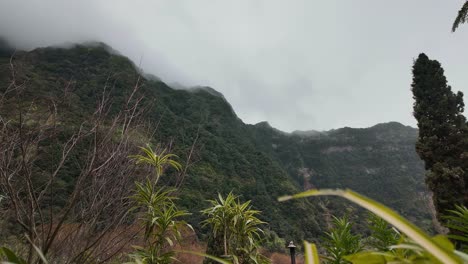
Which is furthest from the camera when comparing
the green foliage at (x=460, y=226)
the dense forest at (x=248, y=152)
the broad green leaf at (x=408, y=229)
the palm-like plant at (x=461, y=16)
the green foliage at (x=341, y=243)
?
the dense forest at (x=248, y=152)

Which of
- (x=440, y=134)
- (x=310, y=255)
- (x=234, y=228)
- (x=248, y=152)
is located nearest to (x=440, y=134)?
(x=440, y=134)

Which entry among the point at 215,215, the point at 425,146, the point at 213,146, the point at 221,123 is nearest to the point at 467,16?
the point at 425,146

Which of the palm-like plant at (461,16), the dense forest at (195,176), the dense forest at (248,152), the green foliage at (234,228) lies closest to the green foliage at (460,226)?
the dense forest at (195,176)

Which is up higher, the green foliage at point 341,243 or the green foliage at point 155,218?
the green foliage at point 341,243

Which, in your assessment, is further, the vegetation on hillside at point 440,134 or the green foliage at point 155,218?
the vegetation on hillside at point 440,134

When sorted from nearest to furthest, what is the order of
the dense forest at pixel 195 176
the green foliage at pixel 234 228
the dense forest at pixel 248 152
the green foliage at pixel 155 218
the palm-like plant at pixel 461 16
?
the dense forest at pixel 195 176, the green foliage at pixel 155 218, the green foliage at pixel 234 228, the palm-like plant at pixel 461 16, the dense forest at pixel 248 152

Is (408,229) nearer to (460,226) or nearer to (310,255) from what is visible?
(310,255)

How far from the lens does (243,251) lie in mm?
4602

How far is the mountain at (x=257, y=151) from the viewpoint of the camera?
35938 mm

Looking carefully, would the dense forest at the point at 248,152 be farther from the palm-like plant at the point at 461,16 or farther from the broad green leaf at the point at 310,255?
the palm-like plant at the point at 461,16

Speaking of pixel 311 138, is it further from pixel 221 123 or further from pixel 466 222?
pixel 466 222

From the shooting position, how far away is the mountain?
35.9 m

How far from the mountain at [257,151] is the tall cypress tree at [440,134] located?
9.99 metres

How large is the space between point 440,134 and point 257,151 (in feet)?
154
